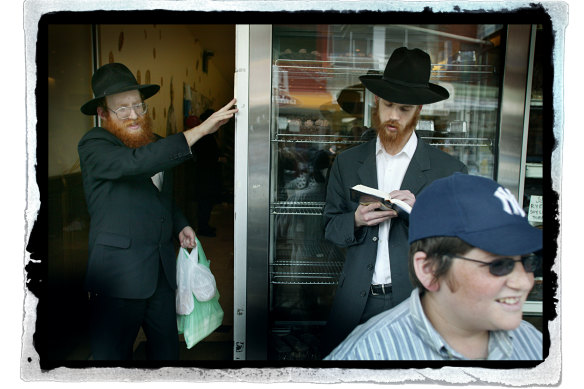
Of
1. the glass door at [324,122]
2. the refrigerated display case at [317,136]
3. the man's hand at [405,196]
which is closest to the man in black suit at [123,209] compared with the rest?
the refrigerated display case at [317,136]

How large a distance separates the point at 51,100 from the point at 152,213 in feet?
2.99

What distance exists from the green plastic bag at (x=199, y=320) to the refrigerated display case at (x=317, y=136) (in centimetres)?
A: 17

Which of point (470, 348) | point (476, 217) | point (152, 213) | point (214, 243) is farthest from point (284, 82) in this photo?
point (214, 243)

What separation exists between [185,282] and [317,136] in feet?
4.12

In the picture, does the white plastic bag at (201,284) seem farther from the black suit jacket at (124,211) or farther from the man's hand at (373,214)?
the man's hand at (373,214)

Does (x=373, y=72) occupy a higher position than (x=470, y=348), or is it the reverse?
(x=373, y=72)

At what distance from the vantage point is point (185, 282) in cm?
280

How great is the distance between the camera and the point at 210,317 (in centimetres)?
288

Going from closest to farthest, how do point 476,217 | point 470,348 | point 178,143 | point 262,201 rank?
point 476,217 → point 470,348 → point 178,143 → point 262,201

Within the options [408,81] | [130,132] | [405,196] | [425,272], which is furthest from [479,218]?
[130,132]

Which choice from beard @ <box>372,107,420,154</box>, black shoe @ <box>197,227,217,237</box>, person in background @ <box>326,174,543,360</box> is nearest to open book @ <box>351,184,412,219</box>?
beard @ <box>372,107,420,154</box>

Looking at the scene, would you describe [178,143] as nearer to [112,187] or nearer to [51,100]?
[112,187]

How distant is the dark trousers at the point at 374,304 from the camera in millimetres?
2619

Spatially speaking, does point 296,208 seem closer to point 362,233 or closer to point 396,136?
point 362,233
